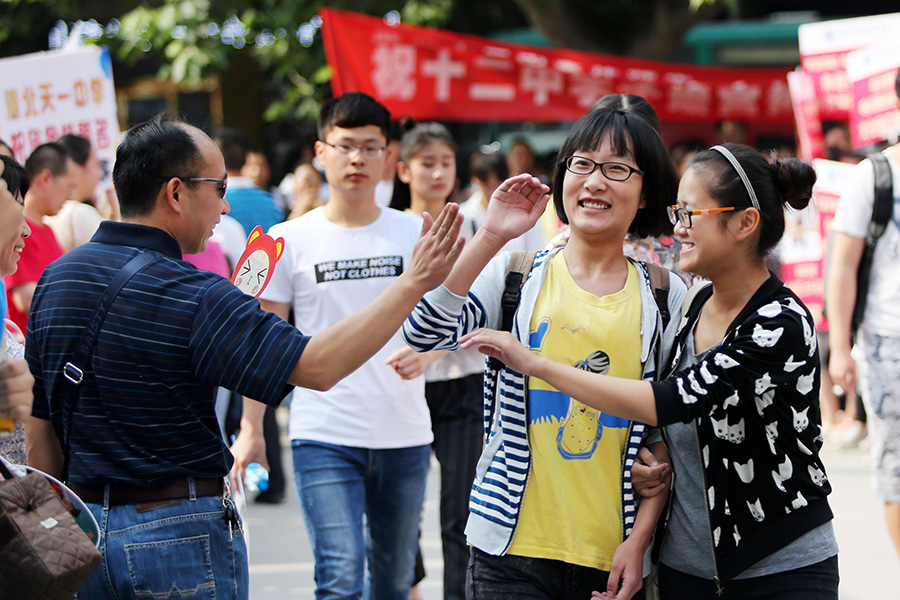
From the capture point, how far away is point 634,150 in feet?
7.94

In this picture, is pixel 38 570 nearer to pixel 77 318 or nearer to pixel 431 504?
pixel 77 318

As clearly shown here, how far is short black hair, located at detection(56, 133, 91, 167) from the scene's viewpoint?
200 inches

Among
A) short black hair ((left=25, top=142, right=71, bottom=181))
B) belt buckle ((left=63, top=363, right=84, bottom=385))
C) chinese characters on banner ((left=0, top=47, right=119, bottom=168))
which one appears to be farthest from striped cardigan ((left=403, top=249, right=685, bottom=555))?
chinese characters on banner ((left=0, top=47, right=119, bottom=168))

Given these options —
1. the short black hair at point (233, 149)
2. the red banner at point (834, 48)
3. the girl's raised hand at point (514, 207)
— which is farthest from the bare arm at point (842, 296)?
the short black hair at point (233, 149)

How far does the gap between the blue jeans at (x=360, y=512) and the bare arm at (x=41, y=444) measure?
1079mm

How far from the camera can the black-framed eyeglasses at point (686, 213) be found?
2354 millimetres

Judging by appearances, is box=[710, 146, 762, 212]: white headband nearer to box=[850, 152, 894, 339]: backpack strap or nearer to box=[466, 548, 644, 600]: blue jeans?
box=[466, 548, 644, 600]: blue jeans

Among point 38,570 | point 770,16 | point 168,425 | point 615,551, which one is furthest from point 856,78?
point 770,16

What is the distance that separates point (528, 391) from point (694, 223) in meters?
0.57

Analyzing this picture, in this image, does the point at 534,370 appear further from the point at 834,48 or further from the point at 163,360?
the point at 834,48

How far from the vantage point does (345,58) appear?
736 cm

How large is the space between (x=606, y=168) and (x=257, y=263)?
2.94ft

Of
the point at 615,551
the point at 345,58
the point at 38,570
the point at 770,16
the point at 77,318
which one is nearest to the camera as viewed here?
the point at 38,570

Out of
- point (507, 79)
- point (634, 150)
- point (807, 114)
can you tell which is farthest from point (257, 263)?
point (507, 79)
